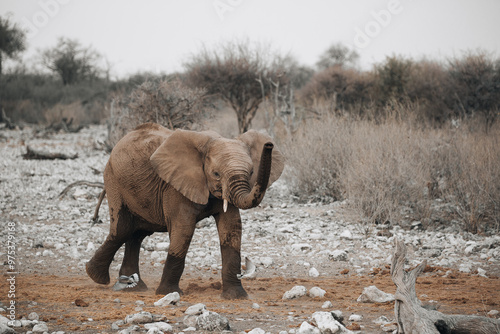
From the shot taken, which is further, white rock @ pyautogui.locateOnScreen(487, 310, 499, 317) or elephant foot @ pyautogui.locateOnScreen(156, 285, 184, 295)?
elephant foot @ pyautogui.locateOnScreen(156, 285, 184, 295)

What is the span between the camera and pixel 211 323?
4102 millimetres

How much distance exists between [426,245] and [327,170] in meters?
4.00

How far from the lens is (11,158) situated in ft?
57.2

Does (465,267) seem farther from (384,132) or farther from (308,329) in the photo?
(384,132)

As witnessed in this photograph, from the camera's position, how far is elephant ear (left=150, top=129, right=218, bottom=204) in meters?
5.41

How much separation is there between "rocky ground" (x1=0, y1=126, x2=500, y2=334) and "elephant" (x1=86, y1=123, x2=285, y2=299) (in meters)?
0.39

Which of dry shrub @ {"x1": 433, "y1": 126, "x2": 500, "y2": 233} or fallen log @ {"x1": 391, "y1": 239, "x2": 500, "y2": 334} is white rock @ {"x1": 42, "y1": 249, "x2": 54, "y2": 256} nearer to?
fallen log @ {"x1": 391, "y1": 239, "x2": 500, "y2": 334}

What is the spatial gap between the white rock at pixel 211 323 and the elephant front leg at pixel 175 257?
1491 millimetres

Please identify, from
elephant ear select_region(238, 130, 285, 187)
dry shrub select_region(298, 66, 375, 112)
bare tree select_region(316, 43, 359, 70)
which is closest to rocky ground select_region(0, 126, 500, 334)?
elephant ear select_region(238, 130, 285, 187)

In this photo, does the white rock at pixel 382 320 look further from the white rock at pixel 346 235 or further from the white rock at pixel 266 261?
the white rock at pixel 346 235

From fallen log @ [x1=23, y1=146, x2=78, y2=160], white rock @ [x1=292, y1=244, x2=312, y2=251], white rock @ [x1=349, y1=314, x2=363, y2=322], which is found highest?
fallen log @ [x1=23, y1=146, x2=78, y2=160]

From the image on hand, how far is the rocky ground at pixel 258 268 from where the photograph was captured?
A: 4535mm

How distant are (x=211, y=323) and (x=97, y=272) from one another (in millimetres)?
2705

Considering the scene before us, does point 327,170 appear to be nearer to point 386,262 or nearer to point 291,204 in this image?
point 291,204
